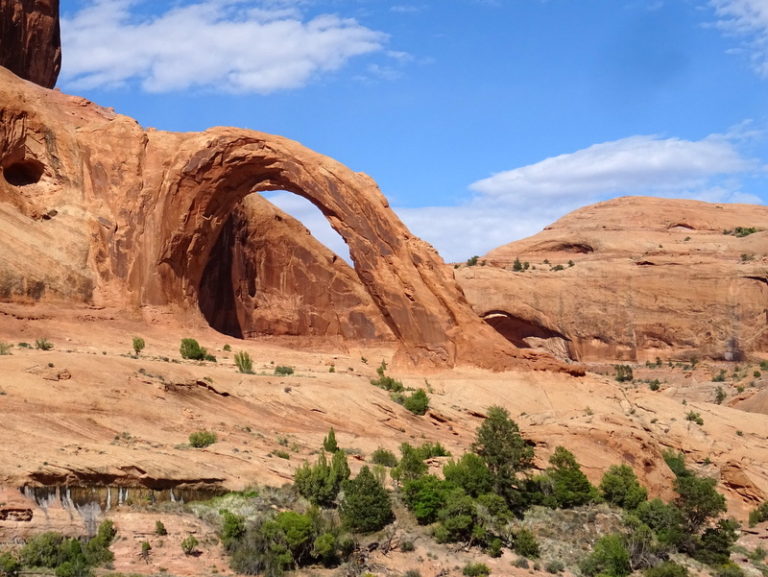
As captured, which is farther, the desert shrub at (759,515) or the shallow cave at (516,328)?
the shallow cave at (516,328)

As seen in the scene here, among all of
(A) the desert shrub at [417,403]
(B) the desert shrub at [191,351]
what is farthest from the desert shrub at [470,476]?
(B) the desert shrub at [191,351]

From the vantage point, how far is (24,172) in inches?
1448

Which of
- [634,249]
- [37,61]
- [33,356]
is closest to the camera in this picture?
[33,356]

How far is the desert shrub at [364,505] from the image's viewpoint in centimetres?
2339

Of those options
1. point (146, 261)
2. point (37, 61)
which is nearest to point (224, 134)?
point (146, 261)

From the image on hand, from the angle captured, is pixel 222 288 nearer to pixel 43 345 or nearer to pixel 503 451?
pixel 43 345

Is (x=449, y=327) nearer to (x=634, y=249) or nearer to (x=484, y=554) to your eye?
(x=484, y=554)

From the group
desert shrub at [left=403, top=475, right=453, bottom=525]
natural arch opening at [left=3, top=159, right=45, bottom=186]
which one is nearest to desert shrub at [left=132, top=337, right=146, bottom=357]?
natural arch opening at [left=3, top=159, right=45, bottom=186]

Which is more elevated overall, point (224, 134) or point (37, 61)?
point (37, 61)

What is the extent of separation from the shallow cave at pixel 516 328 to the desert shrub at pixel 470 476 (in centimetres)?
2806

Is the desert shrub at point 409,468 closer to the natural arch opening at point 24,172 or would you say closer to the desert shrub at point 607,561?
the desert shrub at point 607,561

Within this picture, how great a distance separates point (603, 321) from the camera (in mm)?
56125

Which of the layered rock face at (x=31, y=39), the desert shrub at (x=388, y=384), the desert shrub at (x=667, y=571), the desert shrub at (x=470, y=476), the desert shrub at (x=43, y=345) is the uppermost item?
the layered rock face at (x=31, y=39)

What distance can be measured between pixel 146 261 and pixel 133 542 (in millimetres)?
16808
